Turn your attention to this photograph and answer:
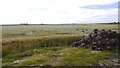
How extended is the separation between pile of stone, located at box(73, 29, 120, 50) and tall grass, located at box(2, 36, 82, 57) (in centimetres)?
769

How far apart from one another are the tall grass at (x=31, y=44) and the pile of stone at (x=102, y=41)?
7.69 m

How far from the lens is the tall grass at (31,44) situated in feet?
187

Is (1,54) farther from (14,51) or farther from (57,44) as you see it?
(57,44)

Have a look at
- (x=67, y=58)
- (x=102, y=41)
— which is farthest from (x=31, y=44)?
(x=102, y=41)

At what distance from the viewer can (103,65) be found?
43.0m

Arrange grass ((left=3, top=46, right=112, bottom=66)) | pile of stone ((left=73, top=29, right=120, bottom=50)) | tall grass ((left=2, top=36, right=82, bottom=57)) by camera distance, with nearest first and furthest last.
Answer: grass ((left=3, top=46, right=112, bottom=66)) → pile of stone ((left=73, top=29, right=120, bottom=50)) → tall grass ((left=2, top=36, right=82, bottom=57))

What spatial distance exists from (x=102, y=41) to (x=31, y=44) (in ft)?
61.3

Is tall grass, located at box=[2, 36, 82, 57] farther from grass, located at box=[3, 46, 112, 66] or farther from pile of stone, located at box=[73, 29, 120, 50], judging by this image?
pile of stone, located at box=[73, 29, 120, 50]

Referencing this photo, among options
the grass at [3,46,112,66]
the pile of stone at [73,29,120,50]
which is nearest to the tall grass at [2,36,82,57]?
the grass at [3,46,112,66]

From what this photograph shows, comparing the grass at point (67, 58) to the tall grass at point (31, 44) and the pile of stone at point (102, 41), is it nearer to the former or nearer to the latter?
the pile of stone at point (102, 41)

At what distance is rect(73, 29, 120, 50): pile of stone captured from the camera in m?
54.2

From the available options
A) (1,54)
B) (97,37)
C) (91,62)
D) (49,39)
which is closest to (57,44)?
(49,39)

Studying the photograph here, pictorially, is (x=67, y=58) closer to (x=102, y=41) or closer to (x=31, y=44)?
(x=102, y=41)

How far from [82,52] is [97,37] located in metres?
8.32
